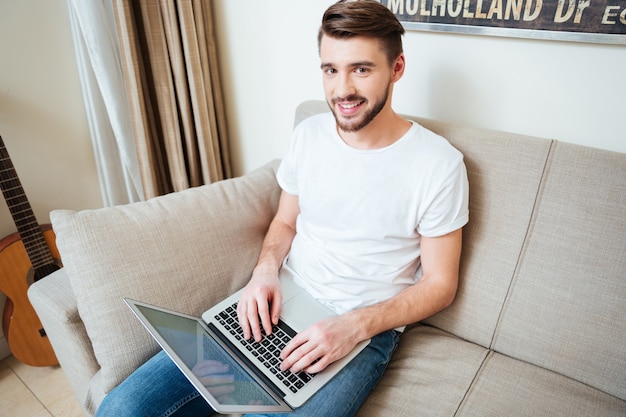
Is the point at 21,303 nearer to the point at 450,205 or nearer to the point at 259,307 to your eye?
the point at 259,307

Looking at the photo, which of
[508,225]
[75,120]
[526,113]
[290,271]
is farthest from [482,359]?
[75,120]

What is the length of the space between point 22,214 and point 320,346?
4.06 feet

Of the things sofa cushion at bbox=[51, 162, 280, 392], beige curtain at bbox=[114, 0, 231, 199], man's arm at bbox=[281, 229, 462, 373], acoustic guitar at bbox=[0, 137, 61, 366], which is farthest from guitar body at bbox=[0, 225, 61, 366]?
man's arm at bbox=[281, 229, 462, 373]

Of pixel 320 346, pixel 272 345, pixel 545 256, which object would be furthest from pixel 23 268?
pixel 545 256

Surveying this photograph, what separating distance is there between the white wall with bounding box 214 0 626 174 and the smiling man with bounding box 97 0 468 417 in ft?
0.84

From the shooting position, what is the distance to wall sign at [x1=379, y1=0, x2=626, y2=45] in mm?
932

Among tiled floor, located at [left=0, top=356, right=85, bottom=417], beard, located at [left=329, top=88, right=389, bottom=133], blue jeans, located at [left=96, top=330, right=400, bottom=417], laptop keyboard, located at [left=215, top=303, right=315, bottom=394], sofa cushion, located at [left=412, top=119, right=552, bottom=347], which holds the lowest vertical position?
tiled floor, located at [left=0, top=356, right=85, bottom=417]

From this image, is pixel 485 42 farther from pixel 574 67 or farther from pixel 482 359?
pixel 482 359

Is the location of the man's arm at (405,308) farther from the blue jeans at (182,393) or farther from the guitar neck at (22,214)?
the guitar neck at (22,214)

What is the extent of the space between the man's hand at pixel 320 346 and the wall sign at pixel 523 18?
860 millimetres

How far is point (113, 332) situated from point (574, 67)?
1.33 meters

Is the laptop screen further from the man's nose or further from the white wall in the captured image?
the white wall

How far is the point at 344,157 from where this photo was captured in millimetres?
1074

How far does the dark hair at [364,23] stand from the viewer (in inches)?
36.9
